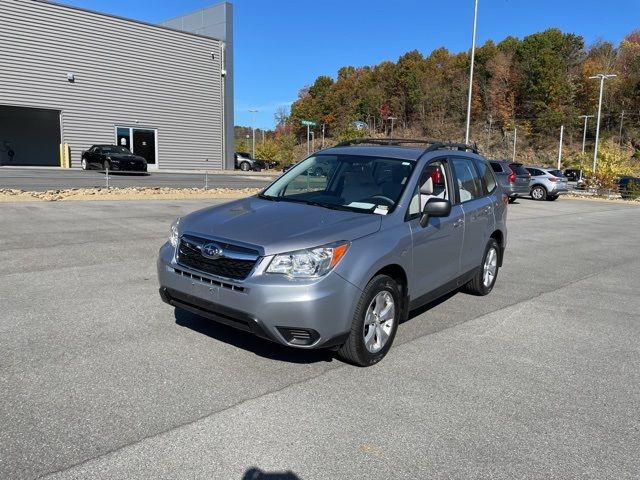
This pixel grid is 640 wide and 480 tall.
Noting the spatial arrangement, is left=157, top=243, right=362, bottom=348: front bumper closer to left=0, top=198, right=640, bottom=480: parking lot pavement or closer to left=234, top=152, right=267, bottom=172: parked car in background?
left=0, top=198, right=640, bottom=480: parking lot pavement

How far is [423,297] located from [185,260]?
2.18 meters

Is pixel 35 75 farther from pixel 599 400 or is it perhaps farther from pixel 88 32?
pixel 599 400

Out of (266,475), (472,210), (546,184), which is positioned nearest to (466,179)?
(472,210)

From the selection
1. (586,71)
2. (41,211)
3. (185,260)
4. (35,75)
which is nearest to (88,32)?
(35,75)

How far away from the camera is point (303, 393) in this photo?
Result: 3.69 metres

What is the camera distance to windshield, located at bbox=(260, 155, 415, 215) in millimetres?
4673

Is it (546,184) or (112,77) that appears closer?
(546,184)

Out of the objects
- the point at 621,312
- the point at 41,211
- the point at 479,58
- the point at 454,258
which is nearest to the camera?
the point at 454,258

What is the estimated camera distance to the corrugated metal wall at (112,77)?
2870cm

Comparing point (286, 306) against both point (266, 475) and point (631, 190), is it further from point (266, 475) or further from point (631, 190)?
point (631, 190)

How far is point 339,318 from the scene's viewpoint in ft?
12.4

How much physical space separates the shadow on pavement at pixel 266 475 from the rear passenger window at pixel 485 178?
179 inches

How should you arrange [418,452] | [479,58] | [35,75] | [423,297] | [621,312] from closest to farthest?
1. [418,452]
2. [423,297]
3. [621,312]
4. [35,75]
5. [479,58]

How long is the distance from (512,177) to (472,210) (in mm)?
16983
